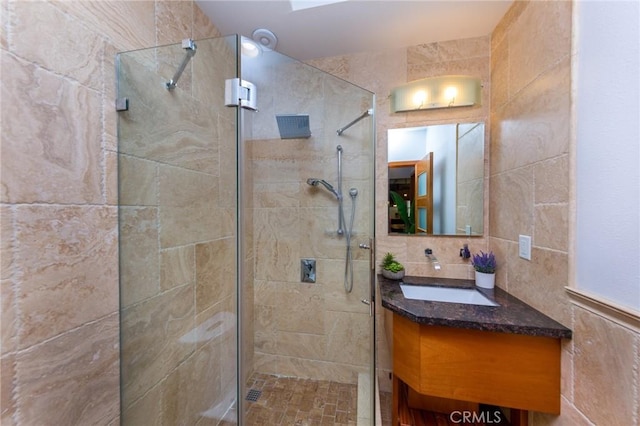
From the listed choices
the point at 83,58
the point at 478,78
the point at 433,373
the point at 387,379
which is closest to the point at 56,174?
the point at 83,58

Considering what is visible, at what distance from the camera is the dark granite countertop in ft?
3.12

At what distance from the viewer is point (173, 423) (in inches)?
44.1

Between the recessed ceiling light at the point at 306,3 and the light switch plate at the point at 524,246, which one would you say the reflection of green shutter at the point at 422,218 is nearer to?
the light switch plate at the point at 524,246

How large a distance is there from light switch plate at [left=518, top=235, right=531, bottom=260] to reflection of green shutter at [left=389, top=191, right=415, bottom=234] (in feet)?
1.92

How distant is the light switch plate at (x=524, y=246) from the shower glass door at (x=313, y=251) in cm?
81

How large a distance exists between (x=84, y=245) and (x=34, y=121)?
39cm

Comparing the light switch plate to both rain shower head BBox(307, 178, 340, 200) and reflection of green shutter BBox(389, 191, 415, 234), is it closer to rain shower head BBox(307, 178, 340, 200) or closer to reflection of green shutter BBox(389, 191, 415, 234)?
reflection of green shutter BBox(389, 191, 415, 234)

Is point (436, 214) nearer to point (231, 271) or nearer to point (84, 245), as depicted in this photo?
point (231, 271)

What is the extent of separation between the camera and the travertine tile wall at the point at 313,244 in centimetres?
166

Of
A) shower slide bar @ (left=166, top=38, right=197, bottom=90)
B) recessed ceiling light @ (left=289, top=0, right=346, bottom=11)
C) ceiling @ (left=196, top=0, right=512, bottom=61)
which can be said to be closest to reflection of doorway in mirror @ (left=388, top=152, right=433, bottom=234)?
ceiling @ (left=196, top=0, right=512, bottom=61)

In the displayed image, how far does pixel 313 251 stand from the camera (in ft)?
5.84

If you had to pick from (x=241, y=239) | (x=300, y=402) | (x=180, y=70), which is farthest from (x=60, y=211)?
(x=300, y=402)
